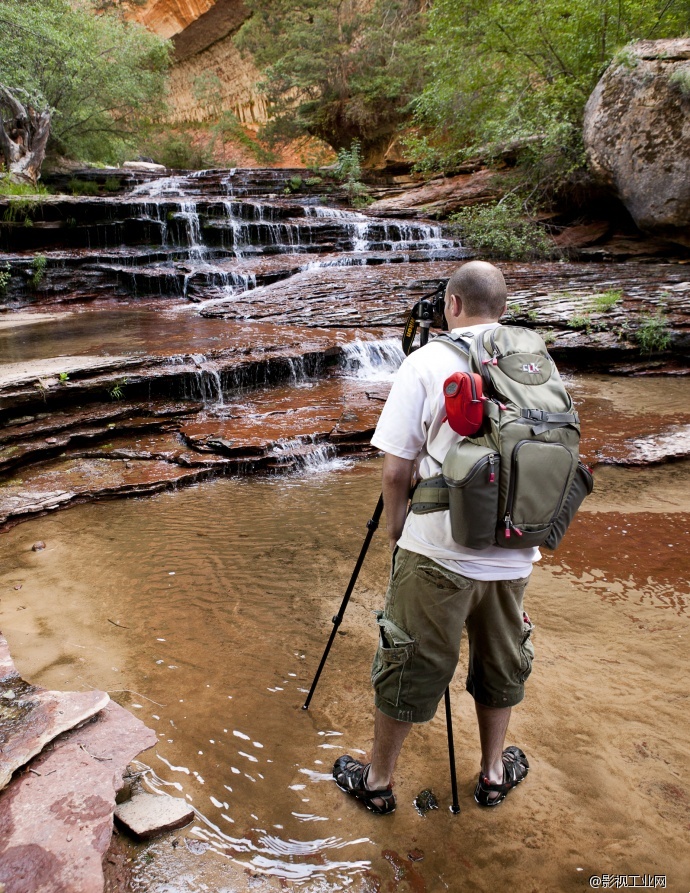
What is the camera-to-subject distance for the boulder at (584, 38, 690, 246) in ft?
32.6

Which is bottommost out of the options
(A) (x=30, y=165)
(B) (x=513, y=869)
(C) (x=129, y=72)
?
(B) (x=513, y=869)

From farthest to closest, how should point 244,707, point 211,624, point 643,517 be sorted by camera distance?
1. point 643,517
2. point 211,624
3. point 244,707

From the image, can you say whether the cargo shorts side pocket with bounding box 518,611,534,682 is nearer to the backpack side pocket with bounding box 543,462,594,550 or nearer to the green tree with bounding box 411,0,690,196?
the backpack side pocket with bounding box 543,462,594,550

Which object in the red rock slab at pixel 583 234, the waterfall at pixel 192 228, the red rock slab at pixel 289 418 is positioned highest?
the waterfall at pixel 192 228

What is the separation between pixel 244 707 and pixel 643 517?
329 cm

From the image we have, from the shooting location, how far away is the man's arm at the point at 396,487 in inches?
69.4

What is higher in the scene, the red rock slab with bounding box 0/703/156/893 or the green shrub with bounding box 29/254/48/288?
the green shrub with bounding box 29/254/48/288

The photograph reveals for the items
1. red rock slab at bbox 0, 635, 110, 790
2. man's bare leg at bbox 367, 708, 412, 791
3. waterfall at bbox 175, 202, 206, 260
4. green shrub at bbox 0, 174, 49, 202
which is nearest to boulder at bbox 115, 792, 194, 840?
red rock slab at bbox 0, 635, 110, 790

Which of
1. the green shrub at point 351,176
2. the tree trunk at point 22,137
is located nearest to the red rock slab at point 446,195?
the green shrub at point 351,176

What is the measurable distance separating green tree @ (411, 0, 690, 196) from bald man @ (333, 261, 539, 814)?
41.1 ft

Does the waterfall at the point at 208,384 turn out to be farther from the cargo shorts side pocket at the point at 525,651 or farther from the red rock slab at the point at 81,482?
the cargo shorts side pocket at the point at 525,651

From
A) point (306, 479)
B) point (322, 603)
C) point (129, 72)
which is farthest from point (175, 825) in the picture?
point (129, 72)

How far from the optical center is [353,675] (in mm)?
2721

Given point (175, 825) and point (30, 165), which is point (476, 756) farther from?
point (30, 165)
